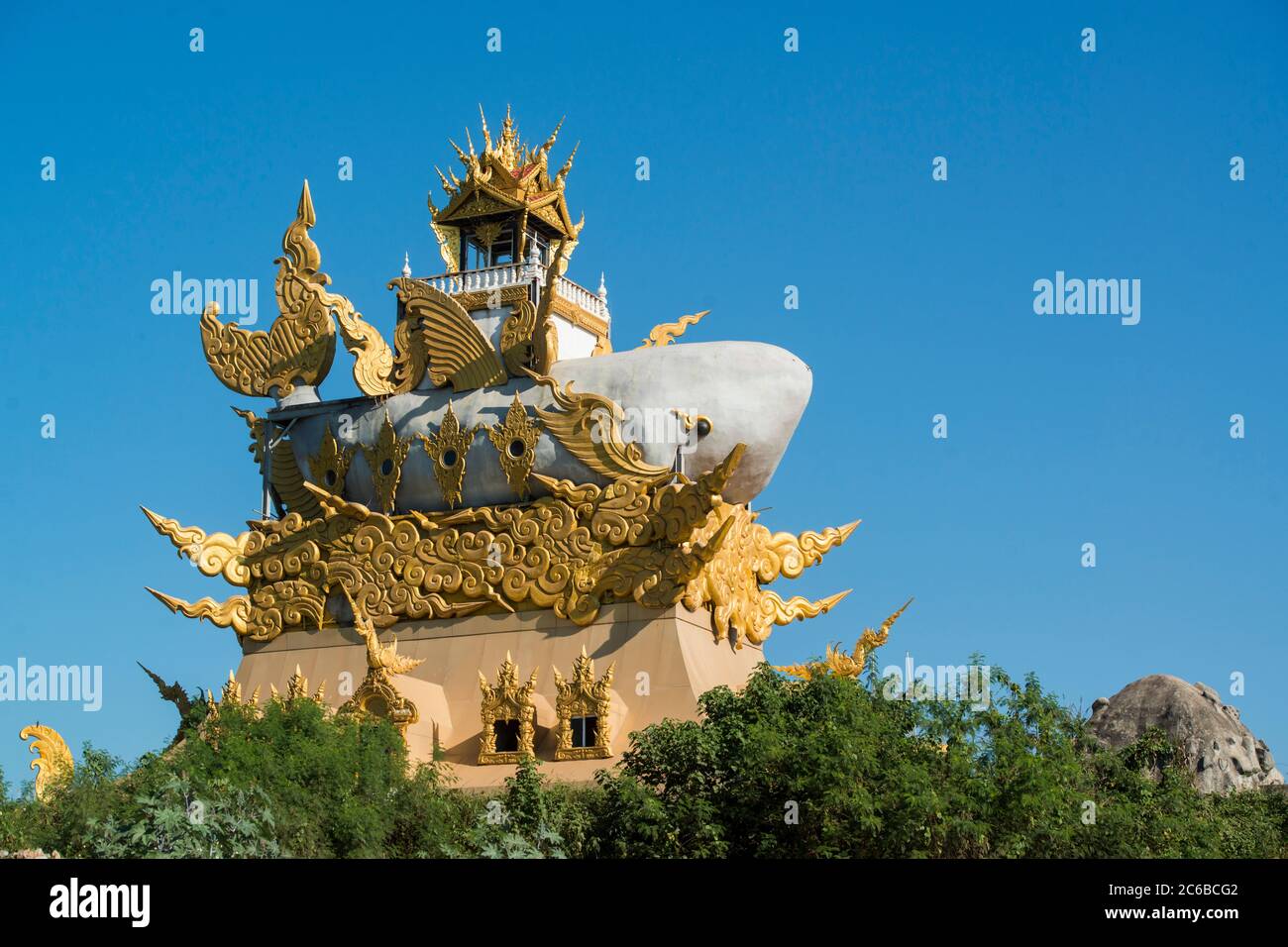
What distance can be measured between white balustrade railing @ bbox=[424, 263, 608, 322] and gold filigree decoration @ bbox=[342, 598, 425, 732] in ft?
21.2

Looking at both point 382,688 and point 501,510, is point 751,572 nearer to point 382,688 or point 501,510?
point 501,510

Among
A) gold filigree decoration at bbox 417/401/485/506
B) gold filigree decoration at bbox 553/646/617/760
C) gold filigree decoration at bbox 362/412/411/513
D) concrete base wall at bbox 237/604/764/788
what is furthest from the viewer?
A: gold filigree decoration at bbox 362/412/411/513

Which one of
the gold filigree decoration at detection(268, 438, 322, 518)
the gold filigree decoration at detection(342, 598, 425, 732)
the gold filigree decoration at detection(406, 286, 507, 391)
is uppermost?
the gold filigree decoration at detection(406, 286, 507, 391)

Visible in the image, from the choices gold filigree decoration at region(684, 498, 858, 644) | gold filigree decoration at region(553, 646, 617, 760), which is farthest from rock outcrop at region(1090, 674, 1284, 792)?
gold filigree decoration at region(553, 646, 617, 760)

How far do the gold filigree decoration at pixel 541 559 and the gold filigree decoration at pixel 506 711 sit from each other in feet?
4.80

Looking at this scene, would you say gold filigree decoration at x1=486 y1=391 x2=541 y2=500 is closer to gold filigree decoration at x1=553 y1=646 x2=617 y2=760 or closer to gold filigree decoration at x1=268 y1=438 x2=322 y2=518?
gold filigree decoration at x1=553 y1=646 x2=617 y2=760

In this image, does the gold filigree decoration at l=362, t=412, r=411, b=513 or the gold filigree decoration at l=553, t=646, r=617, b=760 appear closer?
the gold filigree decoration at l=553, t=646, r=617, b=760

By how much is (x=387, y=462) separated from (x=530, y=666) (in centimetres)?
446

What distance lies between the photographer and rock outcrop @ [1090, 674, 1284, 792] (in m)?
48.0

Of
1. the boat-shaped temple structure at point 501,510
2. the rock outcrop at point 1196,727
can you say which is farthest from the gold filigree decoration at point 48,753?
the rock outcrop at point 1196,727

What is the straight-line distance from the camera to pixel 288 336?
36656 mm

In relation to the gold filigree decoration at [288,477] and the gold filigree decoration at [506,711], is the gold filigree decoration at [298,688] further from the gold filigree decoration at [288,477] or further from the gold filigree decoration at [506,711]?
the gold filigree decoration at [288,477]

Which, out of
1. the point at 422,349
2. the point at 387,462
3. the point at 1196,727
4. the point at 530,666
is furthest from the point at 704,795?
the point at 1196,727

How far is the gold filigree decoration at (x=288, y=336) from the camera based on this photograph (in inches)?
1433
